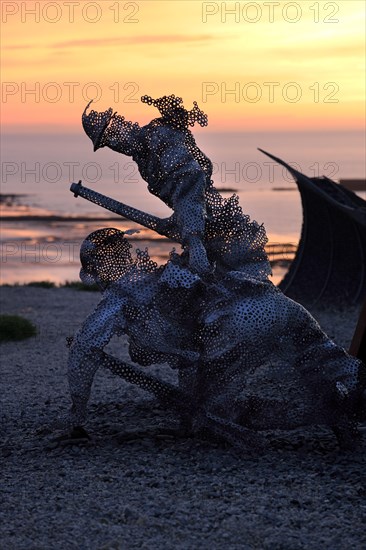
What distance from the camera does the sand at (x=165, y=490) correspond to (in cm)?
466

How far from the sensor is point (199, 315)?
5.74m

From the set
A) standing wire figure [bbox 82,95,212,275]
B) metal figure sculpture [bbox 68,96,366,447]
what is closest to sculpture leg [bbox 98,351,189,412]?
Answer: metal figure sculpture [bbox 68,96,366,447]

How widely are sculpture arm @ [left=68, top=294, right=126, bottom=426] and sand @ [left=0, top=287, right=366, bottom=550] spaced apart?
18.8 inches

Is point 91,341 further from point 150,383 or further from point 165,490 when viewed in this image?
point 165,490

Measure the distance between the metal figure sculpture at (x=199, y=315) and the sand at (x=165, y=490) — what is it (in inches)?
9.3

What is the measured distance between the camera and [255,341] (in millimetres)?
5648

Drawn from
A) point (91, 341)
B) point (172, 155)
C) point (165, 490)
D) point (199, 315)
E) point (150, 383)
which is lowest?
point (165, 490)

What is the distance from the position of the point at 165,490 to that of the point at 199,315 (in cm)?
107

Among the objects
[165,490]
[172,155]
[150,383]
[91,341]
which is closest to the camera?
[165,490]

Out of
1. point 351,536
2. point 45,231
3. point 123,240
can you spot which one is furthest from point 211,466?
point 45,231

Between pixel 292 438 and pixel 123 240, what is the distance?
1675mm

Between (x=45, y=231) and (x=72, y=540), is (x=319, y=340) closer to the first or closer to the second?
(x=72, y=540)

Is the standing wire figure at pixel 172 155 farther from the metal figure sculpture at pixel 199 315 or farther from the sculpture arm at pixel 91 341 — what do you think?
the sculpture arm at pixel 91 341

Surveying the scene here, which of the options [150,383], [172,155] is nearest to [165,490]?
[150,383]
